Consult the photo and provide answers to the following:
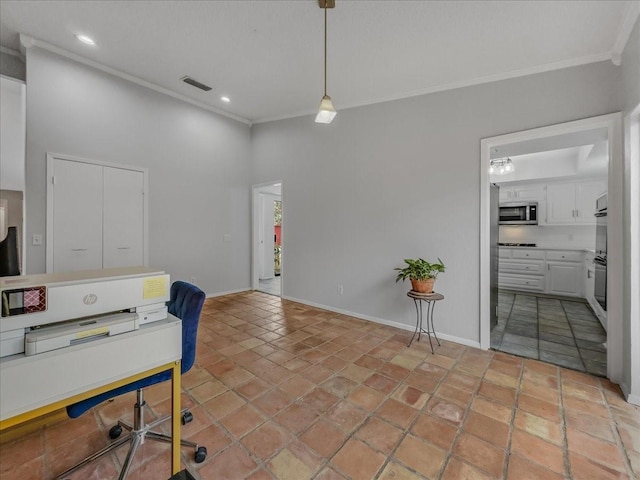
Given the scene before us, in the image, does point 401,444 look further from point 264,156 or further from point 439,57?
point 264,156

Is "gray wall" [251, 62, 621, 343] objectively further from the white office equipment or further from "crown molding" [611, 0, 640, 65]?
the white office equipment

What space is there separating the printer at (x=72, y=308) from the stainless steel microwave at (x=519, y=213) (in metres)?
6.67

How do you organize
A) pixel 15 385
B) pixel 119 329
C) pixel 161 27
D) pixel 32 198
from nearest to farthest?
pixel 15 385 → pixel 119 329 → pixel 161 27 → pixel 32 198

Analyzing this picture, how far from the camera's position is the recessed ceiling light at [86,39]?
9.52 feet

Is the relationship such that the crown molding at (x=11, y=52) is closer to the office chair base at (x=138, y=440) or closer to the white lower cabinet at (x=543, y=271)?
the office chair base at (x=138, y=440)

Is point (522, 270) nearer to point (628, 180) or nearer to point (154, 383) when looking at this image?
point (628, 180)

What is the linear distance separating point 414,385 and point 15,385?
2368 millimetres

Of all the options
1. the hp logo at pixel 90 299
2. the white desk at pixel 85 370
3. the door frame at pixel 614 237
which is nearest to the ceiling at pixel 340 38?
the door frame at pixel 614 237

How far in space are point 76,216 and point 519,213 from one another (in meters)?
7.63

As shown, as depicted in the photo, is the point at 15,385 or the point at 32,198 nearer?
the point at 15,385

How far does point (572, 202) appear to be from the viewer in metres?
5.34

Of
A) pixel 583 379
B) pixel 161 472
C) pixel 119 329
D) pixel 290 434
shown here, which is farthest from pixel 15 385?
pixel 583 379

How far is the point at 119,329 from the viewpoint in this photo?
43.4 inches

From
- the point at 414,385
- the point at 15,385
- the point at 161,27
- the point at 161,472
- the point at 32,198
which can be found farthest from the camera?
the point at 32,198
